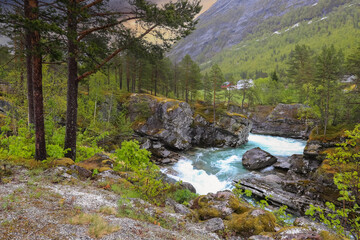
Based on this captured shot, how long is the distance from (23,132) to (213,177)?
57.5 ft

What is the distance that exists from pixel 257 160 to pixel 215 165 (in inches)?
220

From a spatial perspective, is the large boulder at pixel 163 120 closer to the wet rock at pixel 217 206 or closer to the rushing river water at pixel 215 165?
the rushing river water at pixel 215 165

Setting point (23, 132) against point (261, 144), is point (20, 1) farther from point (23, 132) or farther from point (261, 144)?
point (261, 144)

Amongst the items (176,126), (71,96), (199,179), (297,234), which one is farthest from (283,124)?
(71,96)

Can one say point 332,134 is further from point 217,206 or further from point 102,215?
point 102,215

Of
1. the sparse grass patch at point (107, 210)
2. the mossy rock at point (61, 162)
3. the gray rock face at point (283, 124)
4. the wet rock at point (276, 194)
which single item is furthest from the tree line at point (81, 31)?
the gray rock face at point (283, 124)

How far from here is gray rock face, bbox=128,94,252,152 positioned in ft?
92.9

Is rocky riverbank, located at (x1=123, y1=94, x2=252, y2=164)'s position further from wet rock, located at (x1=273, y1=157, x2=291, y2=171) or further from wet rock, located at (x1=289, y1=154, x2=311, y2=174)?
wet rock, located at (x1=289, y1=154, x2=311, y2=174)

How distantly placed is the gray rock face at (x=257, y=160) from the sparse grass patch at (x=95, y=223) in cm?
2180

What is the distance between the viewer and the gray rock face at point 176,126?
28.3m

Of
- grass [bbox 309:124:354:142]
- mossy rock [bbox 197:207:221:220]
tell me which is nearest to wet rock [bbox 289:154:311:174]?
grass [bbox 309:124:354:142]

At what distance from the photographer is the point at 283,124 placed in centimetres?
4359

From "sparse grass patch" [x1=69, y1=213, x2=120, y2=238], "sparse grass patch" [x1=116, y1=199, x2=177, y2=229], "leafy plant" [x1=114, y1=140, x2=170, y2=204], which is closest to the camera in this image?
"sparse grass patch" [x1=69, y1=213, x2=120, y2=238]

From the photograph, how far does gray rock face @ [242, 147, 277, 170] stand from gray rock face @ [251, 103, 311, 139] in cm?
2172
